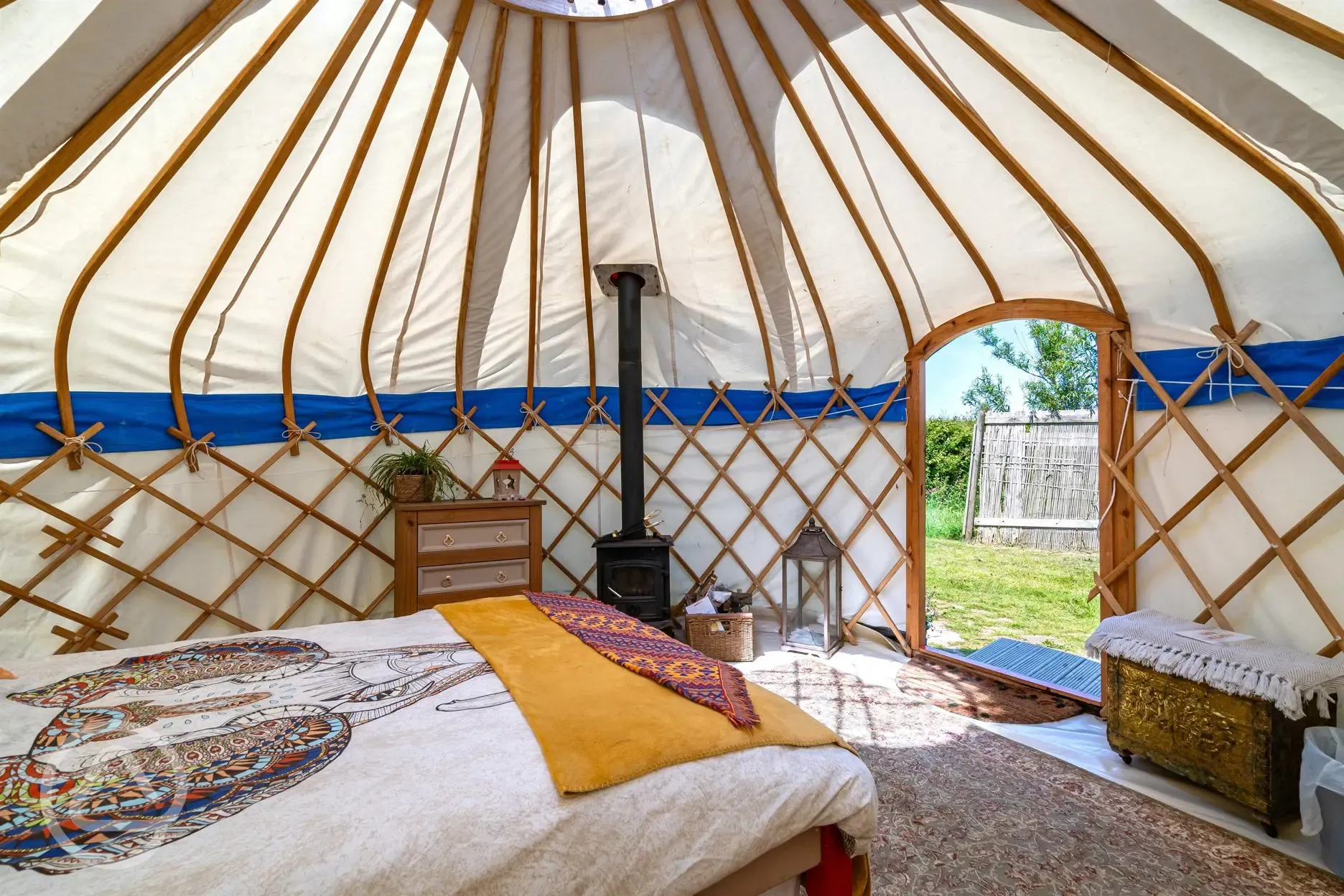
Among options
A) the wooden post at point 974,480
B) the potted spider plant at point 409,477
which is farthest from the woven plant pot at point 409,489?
the wooden post at point 974,480

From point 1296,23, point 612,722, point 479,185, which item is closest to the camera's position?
point 612,722

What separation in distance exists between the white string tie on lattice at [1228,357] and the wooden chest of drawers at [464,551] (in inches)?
120

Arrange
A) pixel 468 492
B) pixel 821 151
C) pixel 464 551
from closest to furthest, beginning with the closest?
pixel 821 151
pixel 464 551
pixel 468 492

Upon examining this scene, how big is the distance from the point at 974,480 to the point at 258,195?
541cm

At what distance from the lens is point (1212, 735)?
83.4 inches

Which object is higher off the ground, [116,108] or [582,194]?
[582,194]

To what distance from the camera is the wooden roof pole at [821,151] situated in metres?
2.36

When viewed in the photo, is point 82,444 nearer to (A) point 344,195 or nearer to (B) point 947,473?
(A) point 344,195

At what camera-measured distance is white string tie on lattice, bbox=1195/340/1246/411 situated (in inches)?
94.7

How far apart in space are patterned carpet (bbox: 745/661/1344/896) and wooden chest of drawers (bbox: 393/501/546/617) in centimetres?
183

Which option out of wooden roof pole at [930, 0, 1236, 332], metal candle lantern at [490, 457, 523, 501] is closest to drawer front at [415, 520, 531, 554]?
metal candle lantern at [490, 457, 523, 501]

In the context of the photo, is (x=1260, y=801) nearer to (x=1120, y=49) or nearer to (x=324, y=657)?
(x=1120, y=49)

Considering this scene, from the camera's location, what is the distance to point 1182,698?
220 cm

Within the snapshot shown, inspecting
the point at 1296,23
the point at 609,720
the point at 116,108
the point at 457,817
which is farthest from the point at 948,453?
the point at 116,108
